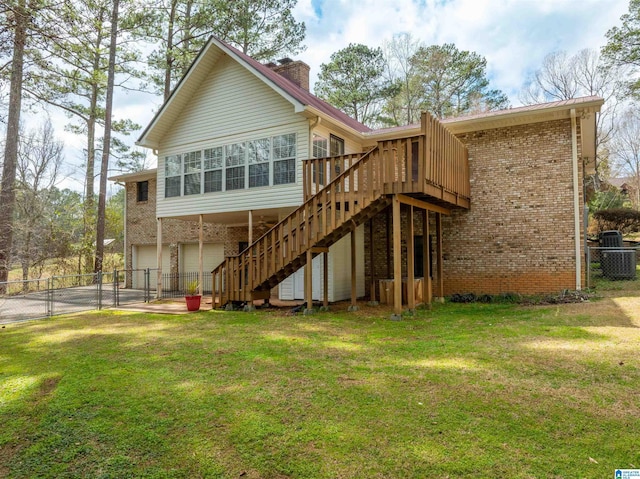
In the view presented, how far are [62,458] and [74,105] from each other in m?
25.6

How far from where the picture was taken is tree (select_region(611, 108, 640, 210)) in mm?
29328

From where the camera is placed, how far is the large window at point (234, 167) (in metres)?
11.6

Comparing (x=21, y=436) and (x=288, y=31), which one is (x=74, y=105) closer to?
(x=288, y=31)

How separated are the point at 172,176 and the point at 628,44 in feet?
79.5

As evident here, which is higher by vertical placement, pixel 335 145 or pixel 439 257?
pixel 335 145

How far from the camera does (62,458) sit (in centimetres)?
308

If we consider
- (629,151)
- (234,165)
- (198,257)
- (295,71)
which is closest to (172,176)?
(234,165)

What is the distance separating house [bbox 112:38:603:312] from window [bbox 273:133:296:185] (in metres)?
0.03

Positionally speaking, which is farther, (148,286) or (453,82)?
(453,82)

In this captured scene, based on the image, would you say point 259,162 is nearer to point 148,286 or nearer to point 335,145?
point 335,145

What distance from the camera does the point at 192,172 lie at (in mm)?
13484

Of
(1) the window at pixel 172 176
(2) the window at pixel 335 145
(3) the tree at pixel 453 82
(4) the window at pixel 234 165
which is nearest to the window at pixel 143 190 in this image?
(1) the window at pixel 172 176

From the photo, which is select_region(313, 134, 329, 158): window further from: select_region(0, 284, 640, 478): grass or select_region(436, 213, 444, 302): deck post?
select_region(0, 284, 640, 478): grass

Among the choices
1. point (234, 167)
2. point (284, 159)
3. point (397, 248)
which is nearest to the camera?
point (397, 248)
